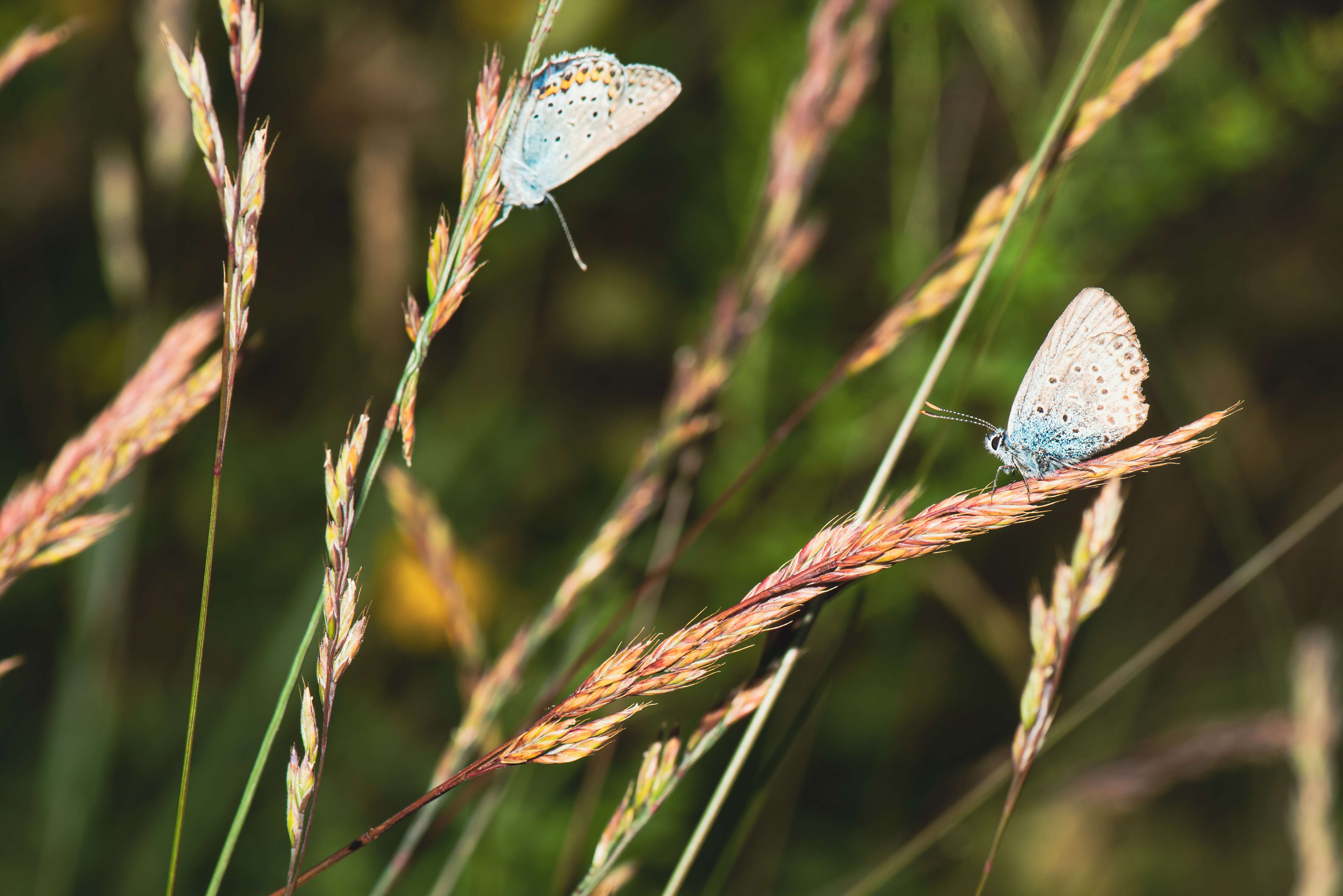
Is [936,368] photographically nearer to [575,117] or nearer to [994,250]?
[994,250]

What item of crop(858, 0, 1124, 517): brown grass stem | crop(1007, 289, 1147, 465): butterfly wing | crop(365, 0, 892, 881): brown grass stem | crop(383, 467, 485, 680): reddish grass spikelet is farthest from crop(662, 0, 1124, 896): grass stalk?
crop(383, 467, 485, 680): reddish grass spikelet

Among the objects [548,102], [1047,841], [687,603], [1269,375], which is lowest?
[1047,841]

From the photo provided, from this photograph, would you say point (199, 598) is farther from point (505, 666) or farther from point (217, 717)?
point (505, 666)

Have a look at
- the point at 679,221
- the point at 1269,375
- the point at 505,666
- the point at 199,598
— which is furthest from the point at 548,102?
the point at 1269,375

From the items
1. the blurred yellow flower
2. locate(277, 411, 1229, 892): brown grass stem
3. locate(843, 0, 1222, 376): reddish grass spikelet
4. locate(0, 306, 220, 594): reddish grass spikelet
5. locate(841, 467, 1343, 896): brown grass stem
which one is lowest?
the blurred yellow flower

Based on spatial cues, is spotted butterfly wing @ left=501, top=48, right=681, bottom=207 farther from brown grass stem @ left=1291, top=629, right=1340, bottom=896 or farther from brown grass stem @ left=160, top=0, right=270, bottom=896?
brown grass stem @ left=1291, top=629, right=1340, bottom=896

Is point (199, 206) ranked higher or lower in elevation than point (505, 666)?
higher

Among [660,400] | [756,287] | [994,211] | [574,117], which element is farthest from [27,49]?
[660,400]
